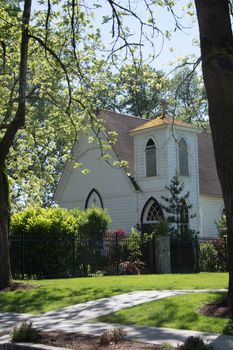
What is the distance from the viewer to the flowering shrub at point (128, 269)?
21.8m

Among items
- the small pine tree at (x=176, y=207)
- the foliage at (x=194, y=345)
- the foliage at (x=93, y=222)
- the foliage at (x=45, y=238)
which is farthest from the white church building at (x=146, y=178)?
the foliage at (x=194, y=345)

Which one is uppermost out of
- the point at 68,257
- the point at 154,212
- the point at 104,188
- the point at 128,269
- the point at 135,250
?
the point at 104,188

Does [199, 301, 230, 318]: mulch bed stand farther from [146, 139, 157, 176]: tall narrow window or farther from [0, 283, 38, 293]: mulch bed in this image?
[146, 139, 157, 176]: tall narrow window

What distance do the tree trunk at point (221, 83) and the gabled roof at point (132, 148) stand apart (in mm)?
17783

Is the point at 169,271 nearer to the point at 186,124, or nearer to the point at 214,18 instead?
the point at 186,124

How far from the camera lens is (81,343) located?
8109 mm

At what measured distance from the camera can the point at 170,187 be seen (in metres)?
27.4

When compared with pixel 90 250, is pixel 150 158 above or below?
above

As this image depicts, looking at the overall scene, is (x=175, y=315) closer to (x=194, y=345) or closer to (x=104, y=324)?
(x=104, y=324)

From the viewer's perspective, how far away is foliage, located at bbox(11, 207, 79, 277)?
20.4 meters

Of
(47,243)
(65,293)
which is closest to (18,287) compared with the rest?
(65,293)

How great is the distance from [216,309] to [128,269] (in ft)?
39.3

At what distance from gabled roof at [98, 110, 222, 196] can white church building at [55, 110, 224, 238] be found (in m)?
0.06

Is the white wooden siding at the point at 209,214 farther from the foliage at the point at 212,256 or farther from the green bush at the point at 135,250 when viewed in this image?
the green bush at the point at 135,250
